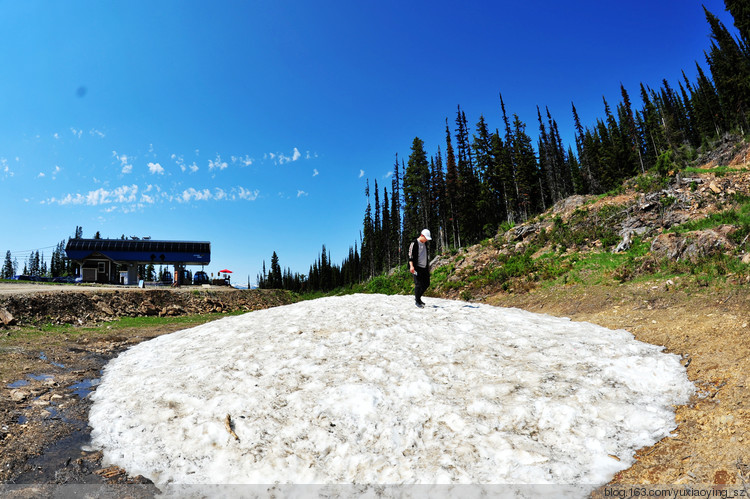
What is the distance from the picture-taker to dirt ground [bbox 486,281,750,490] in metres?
3.23

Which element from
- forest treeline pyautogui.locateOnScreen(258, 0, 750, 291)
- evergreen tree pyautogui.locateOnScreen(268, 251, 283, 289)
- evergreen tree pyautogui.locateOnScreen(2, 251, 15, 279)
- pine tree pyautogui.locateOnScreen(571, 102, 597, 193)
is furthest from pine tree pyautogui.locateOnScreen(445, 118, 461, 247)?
evergreen tree pyautogui.locateOnScreen(2, 251, 15, 279)

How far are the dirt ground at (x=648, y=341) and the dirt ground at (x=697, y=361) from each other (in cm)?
1

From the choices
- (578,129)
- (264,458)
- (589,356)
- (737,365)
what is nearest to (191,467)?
(264,458)

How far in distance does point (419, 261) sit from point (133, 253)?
53.4m

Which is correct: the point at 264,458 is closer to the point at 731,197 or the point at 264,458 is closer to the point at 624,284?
the point at 624,284

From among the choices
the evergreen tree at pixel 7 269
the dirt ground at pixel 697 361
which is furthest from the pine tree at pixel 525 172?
the evergreen tree at pixel 7 269

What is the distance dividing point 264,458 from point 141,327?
14068 mm

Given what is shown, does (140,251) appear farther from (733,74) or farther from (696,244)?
(733,74)

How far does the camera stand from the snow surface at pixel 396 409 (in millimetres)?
3660

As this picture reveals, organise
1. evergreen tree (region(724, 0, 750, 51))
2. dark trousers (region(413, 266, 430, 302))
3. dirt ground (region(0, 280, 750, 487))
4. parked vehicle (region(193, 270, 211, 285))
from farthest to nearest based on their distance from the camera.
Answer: parked vehicle (region(193, 270, 211, 285)), evergreen tree (region(724, 0, 750, 51)), dark trousers (region(413, 266, 430, 302)), dirt ground (region(0, 280, 750, 487))

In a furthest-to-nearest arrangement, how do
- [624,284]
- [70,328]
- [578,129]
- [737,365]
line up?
[578,129]
[70,328]
[624,284]
[737,365]

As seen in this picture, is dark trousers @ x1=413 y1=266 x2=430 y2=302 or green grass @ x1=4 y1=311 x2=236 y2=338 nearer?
dark trousers @ x1=413 y1=266 x2=430 y2=302

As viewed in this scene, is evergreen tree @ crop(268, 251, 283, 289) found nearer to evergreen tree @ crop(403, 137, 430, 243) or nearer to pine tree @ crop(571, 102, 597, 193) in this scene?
evergreen tree @ crop(403, 137, 430, 243)

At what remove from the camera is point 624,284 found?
39.9ft
